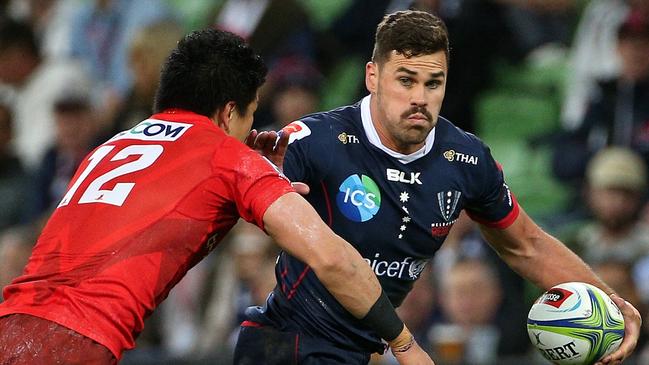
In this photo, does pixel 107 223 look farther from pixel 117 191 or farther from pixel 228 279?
pixel 228 279

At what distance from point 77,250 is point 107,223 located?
0.15 meters

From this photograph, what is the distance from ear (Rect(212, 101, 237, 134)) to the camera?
5.14 m

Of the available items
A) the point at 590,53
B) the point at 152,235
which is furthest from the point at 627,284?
the point at 152,235

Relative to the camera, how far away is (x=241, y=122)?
5203 mm

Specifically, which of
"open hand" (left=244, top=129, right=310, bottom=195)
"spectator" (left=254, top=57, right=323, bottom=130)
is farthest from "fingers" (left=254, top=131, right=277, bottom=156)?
"spectator" (left=254, top=57, right=323, bottom=130)

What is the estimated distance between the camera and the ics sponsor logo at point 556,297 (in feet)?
19.2

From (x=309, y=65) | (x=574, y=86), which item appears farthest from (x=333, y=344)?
(x=309, y=65)

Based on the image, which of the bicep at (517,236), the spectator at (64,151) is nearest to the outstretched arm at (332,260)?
the bicep at (517,236)

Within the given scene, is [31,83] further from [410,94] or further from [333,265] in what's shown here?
[333,265]

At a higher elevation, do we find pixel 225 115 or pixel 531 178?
pixel 225 115

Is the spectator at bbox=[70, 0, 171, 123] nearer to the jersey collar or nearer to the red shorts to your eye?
the jersey collar

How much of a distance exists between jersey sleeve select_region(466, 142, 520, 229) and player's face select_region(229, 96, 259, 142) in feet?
4.34

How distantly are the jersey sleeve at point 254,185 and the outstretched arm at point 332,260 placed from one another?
4 centimetres

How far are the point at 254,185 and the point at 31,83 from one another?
8.51 meters
